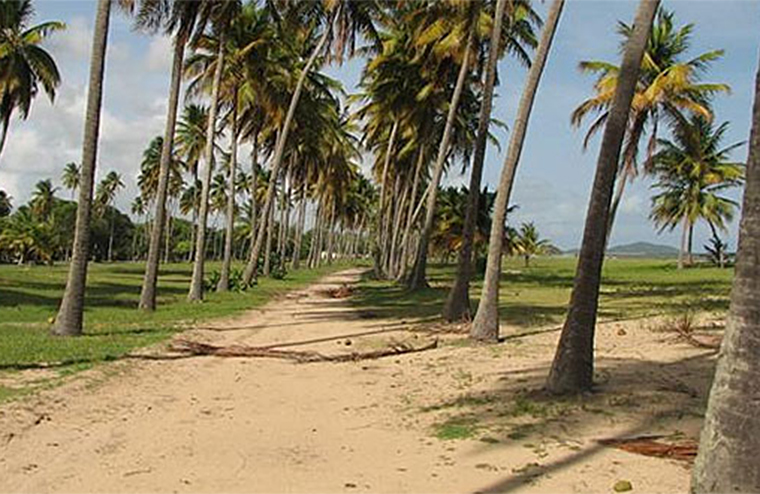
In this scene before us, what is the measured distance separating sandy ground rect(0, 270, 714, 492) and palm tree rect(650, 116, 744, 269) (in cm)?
4016

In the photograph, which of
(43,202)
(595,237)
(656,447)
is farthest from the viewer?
(43,202)

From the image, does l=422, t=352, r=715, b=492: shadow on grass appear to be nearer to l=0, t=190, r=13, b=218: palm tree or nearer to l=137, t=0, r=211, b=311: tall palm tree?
l=137, t=0, r=211, b=311: tall palm tree

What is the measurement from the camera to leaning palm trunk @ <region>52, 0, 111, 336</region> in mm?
14211

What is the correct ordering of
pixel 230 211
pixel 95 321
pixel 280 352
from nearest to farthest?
pixel 280 352, pixel 95 321, pixel 230 211

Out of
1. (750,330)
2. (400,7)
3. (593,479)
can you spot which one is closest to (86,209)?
(593,479)

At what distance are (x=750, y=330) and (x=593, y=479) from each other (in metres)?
1.73

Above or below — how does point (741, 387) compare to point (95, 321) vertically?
above

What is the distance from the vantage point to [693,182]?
167 feet

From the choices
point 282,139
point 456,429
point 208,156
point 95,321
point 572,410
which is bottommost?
point 95,321

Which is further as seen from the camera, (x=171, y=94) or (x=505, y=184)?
(x=171, y=94)

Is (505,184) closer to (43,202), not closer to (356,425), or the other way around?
(356,425)

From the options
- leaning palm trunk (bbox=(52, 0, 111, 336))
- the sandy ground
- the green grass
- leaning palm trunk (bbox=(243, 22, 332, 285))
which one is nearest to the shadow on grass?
the sandy ground

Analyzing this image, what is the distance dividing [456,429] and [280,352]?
20.8 feet

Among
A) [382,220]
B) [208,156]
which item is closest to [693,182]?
[382,220]
